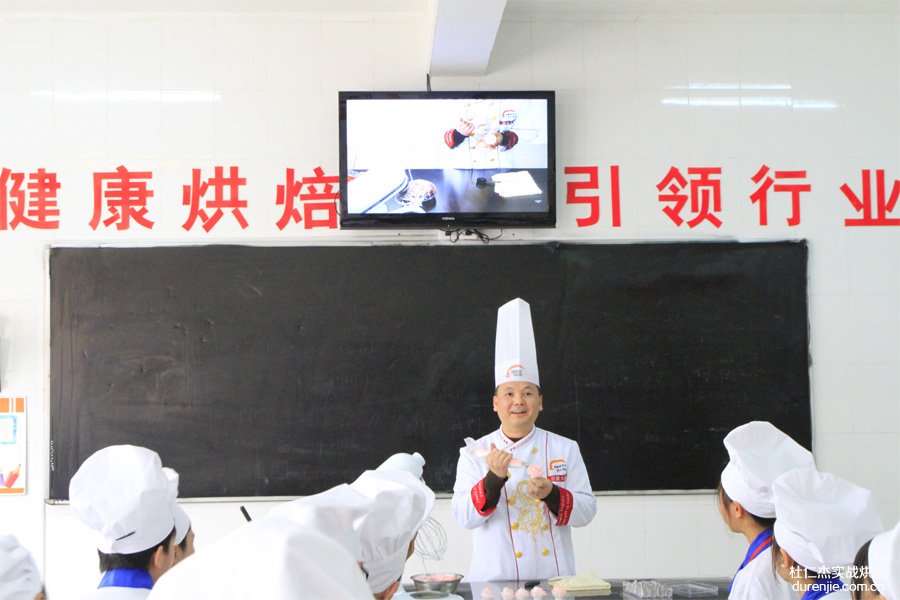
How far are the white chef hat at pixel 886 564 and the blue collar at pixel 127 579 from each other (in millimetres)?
1479

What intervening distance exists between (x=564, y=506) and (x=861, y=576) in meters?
1.55

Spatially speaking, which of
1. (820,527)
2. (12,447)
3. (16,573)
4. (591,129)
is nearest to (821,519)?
(820,527)

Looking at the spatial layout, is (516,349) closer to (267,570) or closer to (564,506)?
(564,506)

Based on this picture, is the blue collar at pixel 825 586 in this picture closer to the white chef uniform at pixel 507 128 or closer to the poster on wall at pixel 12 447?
the white chef uniform at pixel 507 128

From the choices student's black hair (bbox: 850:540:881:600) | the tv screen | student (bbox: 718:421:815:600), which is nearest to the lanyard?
student (bbox: 718:421:815:600)

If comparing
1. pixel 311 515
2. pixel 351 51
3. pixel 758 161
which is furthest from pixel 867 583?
pixel 351 51

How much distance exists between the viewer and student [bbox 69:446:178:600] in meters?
2.07

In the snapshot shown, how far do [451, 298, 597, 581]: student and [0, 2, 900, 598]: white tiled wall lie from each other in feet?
4.32

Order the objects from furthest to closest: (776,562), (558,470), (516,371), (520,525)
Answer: (516,371) < (558,470) < (520,525) < (776,562)

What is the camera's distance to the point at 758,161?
4.84m

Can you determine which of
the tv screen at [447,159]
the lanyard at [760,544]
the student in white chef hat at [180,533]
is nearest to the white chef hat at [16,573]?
the student in white chef hat at [180,533]

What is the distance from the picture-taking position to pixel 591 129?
4820 mm

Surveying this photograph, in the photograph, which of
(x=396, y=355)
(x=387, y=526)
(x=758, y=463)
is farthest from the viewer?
(x=396, y=355)

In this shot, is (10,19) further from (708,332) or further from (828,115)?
(828,115)
